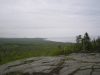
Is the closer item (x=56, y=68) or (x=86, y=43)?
(x=56, y=68)

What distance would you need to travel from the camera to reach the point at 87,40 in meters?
41.9

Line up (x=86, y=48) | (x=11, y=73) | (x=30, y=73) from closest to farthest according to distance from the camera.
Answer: (x=30, y=73) < (x=11, y=73) < (x=86, y=48)

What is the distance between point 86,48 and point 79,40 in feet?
18.7

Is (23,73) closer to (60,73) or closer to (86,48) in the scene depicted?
(60,73)

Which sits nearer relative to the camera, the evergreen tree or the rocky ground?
the rocky ground

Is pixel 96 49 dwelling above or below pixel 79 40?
below

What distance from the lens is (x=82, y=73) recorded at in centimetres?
905

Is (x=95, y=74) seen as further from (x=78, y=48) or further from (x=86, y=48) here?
(x=78, y=48)

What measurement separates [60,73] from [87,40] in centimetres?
3537

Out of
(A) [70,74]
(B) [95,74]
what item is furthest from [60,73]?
(B) [95,74]

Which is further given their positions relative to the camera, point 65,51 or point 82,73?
point 65,51

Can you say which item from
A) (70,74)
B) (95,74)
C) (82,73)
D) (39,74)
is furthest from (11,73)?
(95,74)

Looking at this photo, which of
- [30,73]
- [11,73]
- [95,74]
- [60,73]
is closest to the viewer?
[95,74]

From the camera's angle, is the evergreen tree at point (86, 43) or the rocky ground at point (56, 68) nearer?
the rocky ground at point (56, 68)
